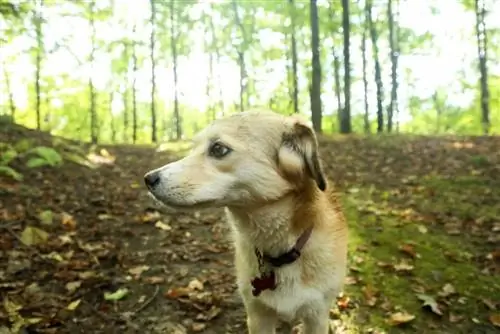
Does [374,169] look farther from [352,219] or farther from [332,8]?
[332,8]

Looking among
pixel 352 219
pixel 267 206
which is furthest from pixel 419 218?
pixel 267 206

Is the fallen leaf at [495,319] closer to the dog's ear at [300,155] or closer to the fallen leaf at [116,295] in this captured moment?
the dog's ear at [300,155]

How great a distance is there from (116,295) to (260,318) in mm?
1805

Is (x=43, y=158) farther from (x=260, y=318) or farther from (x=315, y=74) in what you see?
(x=315, y=74)

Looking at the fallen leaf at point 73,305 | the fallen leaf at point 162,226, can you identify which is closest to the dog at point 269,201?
the fallen leaf at point 73,305

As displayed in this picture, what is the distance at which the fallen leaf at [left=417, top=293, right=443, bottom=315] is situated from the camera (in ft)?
13.4

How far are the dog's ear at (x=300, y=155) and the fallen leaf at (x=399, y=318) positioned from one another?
73.1 inches

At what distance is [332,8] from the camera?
73.7 ft

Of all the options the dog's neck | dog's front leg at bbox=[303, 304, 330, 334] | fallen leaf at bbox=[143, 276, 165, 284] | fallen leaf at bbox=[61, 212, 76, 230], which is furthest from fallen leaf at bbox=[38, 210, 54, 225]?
dog's front leg at bbox=[303, 304, 330, 334]

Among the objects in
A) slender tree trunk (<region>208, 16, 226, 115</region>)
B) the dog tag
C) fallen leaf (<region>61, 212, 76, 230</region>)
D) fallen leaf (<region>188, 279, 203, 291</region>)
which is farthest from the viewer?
slender tree trunk (<region>208, 16, 226, 115</region>)

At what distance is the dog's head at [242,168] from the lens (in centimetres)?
261

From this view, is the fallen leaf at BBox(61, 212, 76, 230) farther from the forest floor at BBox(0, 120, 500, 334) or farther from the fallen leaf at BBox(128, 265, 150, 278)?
the fallen leaf at BBox(128, 265, 150, 278)

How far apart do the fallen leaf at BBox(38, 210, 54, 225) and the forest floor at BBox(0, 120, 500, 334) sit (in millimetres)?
17

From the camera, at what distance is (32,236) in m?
5.21
